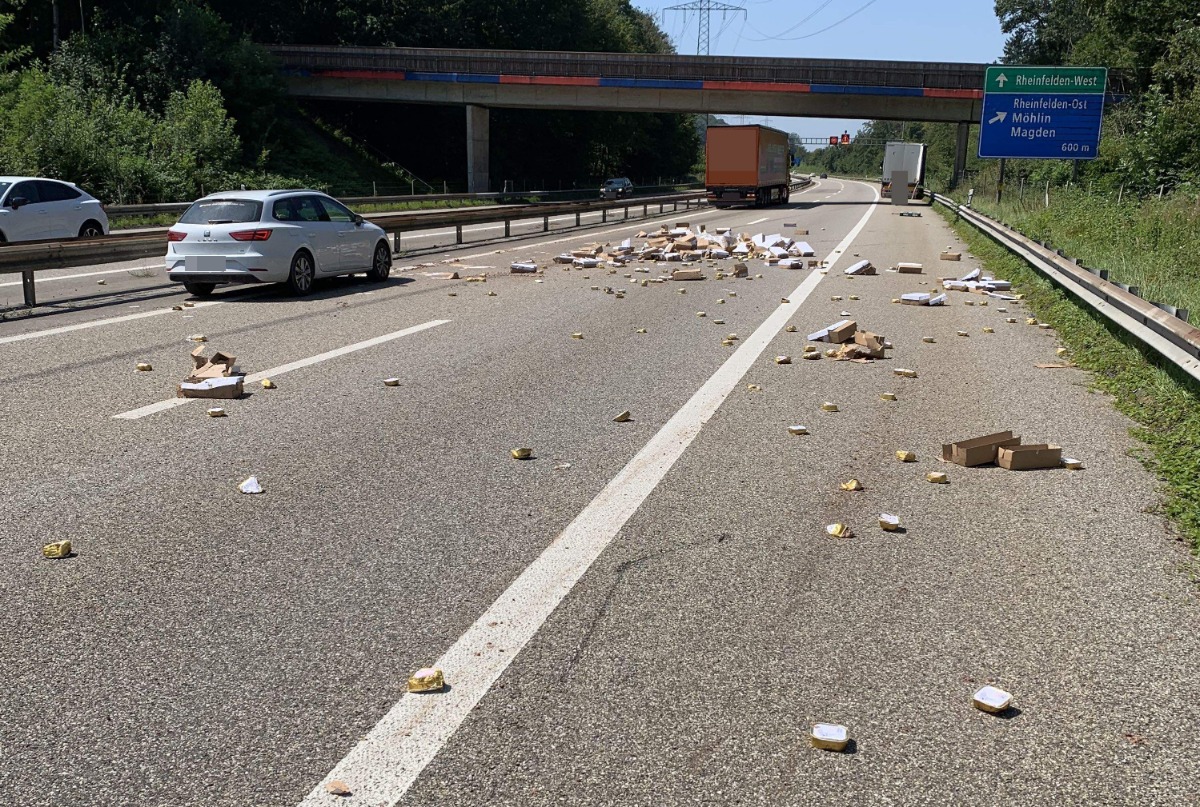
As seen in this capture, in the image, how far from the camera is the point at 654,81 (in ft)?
188

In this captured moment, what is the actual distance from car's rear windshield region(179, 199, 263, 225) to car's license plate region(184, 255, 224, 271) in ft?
1.59

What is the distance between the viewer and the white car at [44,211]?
19.0 meters

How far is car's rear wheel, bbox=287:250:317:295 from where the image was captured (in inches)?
570

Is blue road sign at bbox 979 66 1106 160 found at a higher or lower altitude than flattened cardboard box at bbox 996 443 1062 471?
higher

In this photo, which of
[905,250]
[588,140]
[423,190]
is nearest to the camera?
[905,250]

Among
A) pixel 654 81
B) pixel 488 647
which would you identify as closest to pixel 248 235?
pixel 488 647

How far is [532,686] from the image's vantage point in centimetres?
358

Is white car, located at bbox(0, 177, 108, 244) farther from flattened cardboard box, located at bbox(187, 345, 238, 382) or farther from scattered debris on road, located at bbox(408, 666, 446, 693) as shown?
scattered debris on road, located at bbox(408, 666, 446, 693)

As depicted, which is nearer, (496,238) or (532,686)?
(532,686)

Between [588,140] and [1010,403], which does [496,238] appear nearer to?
[1010,403]

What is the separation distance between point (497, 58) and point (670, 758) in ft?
192

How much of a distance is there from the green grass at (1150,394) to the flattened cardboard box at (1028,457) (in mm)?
537

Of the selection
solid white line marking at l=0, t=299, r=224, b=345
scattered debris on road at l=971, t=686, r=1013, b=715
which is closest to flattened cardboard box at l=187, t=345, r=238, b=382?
solid white line marking at l=0, t=299, r=224, b=345

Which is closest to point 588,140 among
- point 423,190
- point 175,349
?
point 423,190
